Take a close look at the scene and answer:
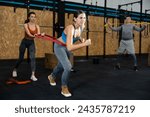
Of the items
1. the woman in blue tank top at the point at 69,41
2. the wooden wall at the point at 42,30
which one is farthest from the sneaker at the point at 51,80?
the wooden wall at the point at 42,30

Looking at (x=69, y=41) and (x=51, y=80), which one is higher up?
(x=69, y=41)

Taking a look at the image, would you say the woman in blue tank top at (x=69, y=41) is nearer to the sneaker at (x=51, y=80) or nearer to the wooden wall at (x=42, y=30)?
the sneaker at (x=51, y=80)

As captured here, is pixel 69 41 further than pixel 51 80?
No

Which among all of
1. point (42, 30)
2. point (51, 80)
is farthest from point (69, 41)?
point (42, 30)

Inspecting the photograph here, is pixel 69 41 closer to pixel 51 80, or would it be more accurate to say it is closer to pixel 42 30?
pixel 51 80

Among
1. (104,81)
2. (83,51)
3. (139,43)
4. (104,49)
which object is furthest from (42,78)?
(139,43)

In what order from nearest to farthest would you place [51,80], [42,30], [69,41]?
[69,41], [51,80], [42,30]

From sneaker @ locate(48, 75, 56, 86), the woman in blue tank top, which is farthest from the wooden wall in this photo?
the woman in blue tank top

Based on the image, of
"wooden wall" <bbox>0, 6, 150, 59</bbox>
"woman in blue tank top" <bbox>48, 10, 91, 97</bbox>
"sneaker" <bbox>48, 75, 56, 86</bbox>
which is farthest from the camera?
"wooden wall" <bbox>0, 6, 150, 59</bbox>

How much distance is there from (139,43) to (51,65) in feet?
21.8

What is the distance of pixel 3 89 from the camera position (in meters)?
4.18

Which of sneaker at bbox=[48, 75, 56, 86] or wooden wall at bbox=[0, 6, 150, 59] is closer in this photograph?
sneaker at bbox=[48, 75, 56, 86]

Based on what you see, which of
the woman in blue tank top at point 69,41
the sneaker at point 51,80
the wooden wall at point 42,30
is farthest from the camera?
the wooden wall at point 42,30

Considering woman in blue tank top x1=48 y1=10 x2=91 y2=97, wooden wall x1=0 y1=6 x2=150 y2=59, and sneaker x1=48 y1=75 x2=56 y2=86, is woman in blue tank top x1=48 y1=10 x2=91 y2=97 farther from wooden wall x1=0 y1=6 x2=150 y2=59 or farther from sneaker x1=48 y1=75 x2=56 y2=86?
wooden wall x1=0 y1=6 x2=150 y2=59
